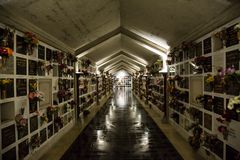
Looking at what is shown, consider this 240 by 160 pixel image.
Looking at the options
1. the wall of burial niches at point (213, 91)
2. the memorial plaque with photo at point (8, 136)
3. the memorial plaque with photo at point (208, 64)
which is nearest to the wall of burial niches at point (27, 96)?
the memorial plaque with photo at point (8, 136)

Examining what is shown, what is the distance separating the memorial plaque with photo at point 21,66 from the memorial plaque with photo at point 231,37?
120 inches

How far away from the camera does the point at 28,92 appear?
3738 millimetres

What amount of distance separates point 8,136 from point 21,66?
1082 mm

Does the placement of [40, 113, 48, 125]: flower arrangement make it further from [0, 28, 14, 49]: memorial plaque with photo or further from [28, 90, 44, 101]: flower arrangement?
[0, 28, 14, 49]: memorial plaque with photo

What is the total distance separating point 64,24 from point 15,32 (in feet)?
4.99

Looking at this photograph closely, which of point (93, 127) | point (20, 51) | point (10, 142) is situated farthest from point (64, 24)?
point (93, 127)

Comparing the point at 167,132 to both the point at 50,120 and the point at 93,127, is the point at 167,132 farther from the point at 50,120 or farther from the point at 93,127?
the point at 50,120

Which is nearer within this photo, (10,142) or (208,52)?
(10,142)

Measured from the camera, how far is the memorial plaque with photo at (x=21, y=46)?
3402 millimetres

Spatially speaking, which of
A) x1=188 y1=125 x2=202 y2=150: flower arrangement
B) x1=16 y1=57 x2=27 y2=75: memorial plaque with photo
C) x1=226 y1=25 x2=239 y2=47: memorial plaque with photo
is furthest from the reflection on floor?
x1=226 y1=25 x2=239 y2=47: memorial plaque with photo

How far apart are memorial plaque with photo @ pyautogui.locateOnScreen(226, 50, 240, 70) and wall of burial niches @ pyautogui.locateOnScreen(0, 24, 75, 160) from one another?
288cm

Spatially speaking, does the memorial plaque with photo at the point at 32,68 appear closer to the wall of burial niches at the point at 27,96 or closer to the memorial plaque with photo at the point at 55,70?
the wall of burial niches at the point at 27,96

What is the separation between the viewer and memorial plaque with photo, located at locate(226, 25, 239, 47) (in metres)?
2.92

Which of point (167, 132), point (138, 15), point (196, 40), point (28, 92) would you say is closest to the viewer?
point (28, 92)
